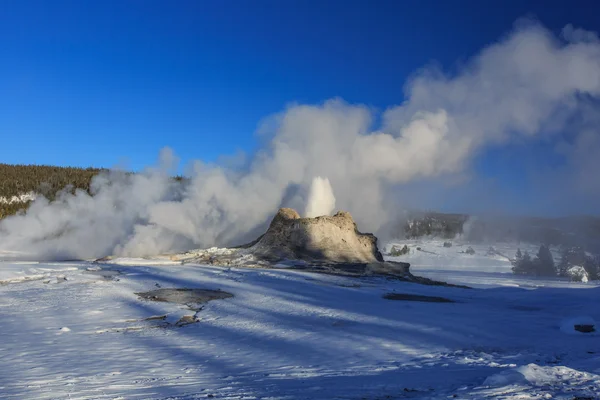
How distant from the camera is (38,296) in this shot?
12.7m

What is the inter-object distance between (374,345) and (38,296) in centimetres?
919

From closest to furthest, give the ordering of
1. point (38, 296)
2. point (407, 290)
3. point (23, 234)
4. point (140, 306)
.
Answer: point (140, 306) → point (38, 296) → point (407, 290) → point (23, 234)

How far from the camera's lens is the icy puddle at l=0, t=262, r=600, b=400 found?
5.70m

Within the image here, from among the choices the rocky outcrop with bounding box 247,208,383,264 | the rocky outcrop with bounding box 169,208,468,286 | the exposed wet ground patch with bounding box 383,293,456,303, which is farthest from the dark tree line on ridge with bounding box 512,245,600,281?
the exposed wet ground patch with bounding box 383,293,456,303

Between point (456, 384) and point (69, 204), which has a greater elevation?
point (69, 204)

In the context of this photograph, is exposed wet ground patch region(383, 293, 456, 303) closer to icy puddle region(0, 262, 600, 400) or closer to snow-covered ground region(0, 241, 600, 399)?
icy puddle region(0, 262, 600, 400)

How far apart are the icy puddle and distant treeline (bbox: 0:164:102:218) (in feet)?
157

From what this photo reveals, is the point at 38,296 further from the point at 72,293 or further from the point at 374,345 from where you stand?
the point at 374,345

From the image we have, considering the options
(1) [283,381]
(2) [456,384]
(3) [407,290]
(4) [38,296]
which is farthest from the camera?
(3) [407,290]

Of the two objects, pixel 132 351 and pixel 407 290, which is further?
pixel 407 290

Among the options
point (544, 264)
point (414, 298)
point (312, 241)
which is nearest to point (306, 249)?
point (312, 241)

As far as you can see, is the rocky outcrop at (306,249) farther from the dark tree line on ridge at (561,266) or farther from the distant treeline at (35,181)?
the distant treeline at (35,181)

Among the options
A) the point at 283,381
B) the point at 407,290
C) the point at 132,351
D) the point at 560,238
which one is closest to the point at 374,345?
the point at 283,381

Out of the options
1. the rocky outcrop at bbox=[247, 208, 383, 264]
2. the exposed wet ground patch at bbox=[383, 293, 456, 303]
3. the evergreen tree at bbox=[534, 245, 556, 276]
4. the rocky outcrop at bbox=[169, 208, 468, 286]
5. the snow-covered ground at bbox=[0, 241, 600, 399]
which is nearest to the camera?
the snow-covered ground at bbox=[0, 241, 600, 399]
